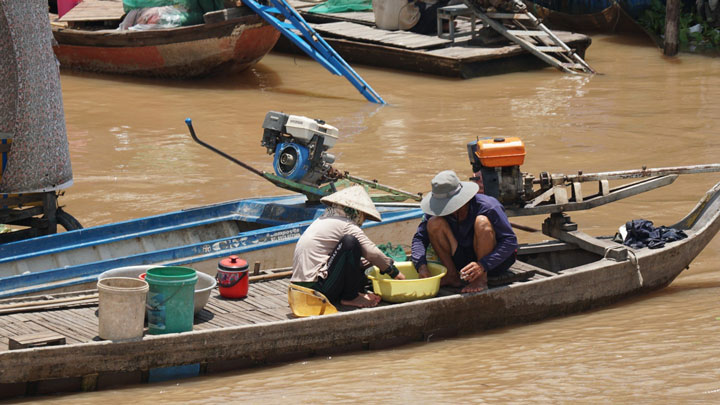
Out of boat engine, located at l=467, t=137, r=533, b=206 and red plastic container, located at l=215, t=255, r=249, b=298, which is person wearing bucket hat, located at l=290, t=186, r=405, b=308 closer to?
red plastic container, located at l=215, t=255, r=249, b=298

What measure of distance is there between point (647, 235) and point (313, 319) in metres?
2.79

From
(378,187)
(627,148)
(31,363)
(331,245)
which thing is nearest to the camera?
(31,363)

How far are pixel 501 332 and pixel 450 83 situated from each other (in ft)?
33.6

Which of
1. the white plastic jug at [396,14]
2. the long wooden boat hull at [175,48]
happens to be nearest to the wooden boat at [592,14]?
the white plastic jug at [396,14]

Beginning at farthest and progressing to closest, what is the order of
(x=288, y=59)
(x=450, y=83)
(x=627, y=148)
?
(x=288, y=59), (x=450, y=83), (x=627, y=148)

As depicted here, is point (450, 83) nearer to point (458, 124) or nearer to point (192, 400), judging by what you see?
point (458, 124)

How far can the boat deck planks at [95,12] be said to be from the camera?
1772 centimetres

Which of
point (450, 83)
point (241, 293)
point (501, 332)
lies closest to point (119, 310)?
point (241, 293)

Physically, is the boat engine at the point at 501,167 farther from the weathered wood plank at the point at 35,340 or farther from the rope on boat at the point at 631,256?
the weathered wood plank at the point at 35,340

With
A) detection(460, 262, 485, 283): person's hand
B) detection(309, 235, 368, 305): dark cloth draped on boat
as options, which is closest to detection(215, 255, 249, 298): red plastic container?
detection(309, 235, 368, 305): dark cloth draped on boat

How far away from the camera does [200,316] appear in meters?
6.39

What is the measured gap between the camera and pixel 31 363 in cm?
555

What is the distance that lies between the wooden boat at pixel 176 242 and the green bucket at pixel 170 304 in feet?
4.66

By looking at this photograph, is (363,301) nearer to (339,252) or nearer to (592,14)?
(339,252)
